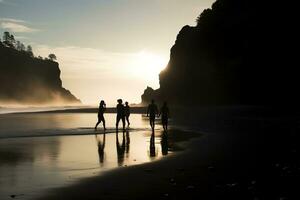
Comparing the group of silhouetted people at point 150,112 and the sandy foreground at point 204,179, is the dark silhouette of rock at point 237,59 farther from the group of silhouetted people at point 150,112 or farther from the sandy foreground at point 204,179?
the sandy foreground at point 204,179

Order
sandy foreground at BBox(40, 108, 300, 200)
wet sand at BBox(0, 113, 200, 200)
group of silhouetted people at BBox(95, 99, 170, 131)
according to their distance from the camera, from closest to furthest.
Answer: sandy foreground at BBox(40, 108, 300, 200) → wet sand at BBox(0, 113, 200, 200) → group of silhouetted people at BBox(95, 99, 170, 131)

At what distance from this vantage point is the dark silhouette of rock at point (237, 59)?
235 feet

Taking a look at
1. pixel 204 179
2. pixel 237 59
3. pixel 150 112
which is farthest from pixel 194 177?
pixel 237 59

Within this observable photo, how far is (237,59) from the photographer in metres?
80.1

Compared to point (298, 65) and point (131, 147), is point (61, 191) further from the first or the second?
point (298, 65)

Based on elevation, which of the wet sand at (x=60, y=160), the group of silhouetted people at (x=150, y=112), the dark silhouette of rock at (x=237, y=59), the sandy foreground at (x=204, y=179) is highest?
the dark silhouette of rock at (x=237, y=59)

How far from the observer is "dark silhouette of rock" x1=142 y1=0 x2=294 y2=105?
2817 inches

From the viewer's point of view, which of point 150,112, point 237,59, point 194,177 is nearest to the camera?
point 194,177

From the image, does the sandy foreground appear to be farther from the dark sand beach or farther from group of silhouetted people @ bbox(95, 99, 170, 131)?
group of silhouetted people @ bbox(95, 99, 170, 131)

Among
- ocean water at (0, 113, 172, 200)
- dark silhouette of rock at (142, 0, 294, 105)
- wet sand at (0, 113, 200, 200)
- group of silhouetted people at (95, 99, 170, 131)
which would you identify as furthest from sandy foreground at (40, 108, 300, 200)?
dark silhouette of rock at (142, 0, 294, 105)

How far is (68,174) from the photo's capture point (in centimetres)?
1266

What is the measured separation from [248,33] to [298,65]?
52.1 ft

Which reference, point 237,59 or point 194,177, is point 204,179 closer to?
point 194,177

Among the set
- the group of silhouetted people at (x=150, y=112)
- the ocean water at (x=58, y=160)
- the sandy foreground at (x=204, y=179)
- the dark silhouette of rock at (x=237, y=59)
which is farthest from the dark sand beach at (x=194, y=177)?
the dark silhouette of rock at (x=237, y=59)
